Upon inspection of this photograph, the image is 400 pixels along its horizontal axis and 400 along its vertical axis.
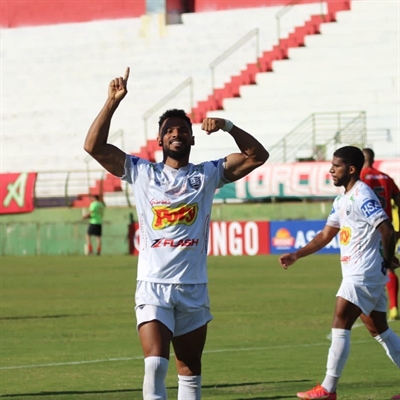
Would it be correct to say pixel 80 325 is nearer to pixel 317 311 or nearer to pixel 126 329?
pixel 126 329

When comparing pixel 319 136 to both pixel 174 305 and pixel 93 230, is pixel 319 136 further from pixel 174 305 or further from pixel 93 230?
pixel 174 305

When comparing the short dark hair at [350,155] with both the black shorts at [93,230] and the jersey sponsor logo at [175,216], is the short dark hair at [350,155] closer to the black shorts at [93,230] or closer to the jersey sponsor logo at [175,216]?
the jersey sponsor logo at [175,216]

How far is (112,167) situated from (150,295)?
87cm

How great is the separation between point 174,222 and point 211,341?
23.6 ft

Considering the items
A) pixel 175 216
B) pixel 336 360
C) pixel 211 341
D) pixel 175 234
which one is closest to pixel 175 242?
pixel 175 234

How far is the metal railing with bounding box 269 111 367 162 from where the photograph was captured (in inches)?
1436

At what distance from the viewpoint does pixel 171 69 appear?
45156 millimetres

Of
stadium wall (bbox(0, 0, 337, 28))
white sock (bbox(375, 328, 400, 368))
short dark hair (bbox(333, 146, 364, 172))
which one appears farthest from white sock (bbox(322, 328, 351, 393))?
stadium wall (bbox(0, 0, 337, 28))

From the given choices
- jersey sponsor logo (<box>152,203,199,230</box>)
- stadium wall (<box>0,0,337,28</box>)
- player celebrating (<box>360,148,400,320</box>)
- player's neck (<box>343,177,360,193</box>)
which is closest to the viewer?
jersey sponsor logo (<box>152,203,199,230</box>)

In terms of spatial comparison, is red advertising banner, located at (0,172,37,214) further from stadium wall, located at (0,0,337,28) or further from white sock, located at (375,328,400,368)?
white sock, located at (375,328,400,368)

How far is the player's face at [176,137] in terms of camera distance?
7406mm

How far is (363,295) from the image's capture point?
386 inches

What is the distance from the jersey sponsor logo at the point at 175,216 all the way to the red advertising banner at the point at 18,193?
30.6 metres

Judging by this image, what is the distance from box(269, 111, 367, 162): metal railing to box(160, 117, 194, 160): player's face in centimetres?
2862
